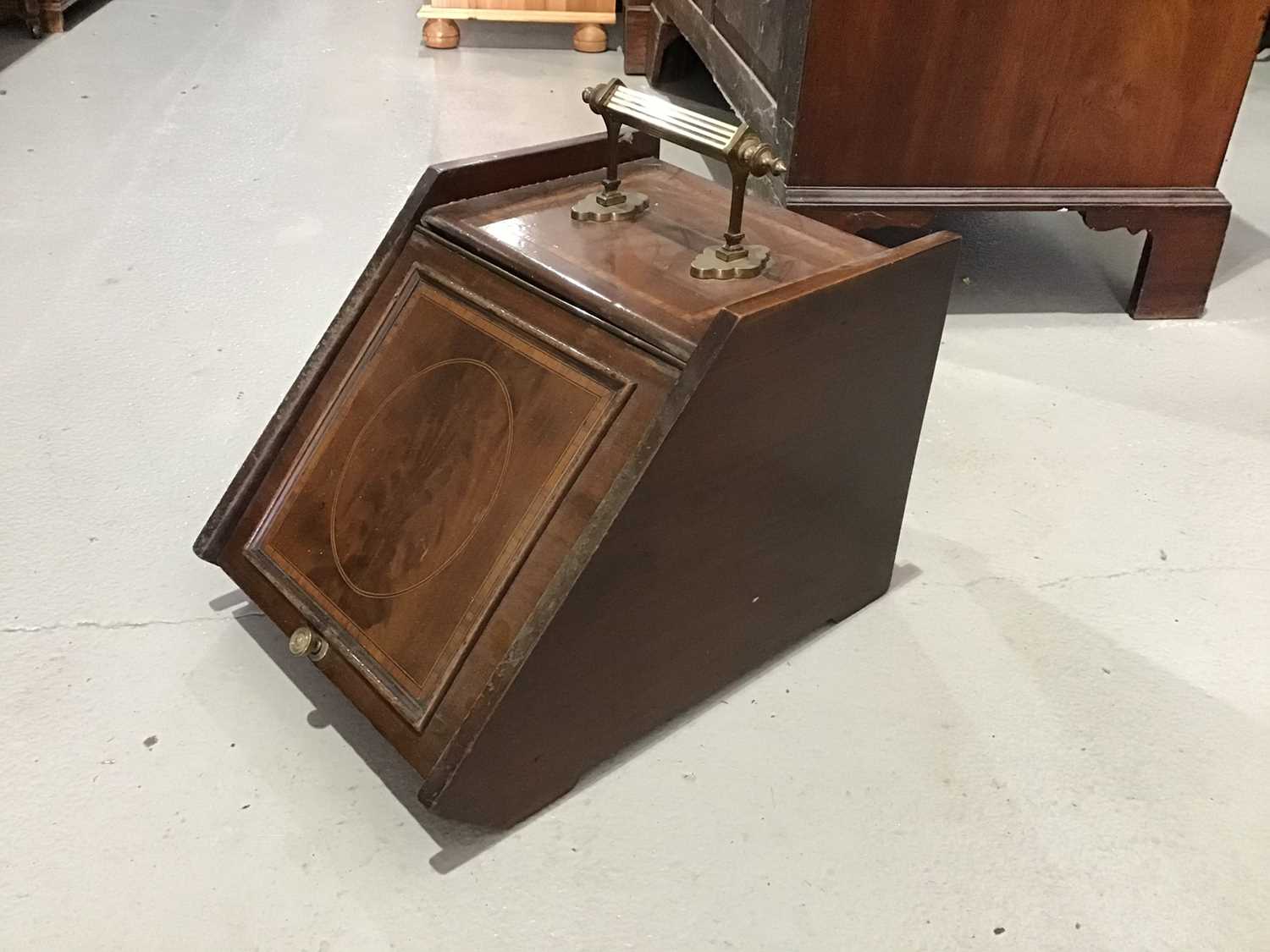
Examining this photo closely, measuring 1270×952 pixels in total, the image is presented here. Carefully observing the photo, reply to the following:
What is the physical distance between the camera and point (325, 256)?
6.30 ft

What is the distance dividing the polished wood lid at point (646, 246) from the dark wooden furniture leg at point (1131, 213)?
53 centimetres

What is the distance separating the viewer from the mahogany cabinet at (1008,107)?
A: 62.4 inches

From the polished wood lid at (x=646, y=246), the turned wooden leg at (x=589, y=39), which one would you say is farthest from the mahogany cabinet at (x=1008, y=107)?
the turned wooden leg at (x=589, y=39)

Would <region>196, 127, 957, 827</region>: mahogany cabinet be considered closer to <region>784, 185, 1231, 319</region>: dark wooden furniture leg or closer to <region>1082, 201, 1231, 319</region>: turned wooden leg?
<region>784, 185, 1231, 319</region>: dark wooden furniture leg

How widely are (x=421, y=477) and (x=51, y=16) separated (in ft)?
9.04

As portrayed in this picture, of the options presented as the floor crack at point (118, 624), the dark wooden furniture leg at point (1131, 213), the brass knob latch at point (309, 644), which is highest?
the dark wooden furniture leg at point (1131, 213)

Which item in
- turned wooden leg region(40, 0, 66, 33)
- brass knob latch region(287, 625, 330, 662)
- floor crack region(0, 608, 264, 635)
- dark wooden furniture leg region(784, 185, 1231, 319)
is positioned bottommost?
floor crack region(0, 608, 264, 635)

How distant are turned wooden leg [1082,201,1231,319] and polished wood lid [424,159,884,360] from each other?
89 centimetres

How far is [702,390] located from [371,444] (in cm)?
37

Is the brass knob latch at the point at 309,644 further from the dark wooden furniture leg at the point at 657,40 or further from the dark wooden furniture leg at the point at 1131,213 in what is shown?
the dark wooden furniture leg at the point at 657,40

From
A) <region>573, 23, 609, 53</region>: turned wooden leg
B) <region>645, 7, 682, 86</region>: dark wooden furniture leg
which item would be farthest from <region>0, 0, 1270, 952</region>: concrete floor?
<region>573, 23, 609, 53</region>: turned wooden leg

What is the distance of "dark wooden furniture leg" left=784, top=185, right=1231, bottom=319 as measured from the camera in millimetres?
1676

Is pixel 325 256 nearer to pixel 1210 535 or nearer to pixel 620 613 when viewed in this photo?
pixel 620 613

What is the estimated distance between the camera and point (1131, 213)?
1767mm
